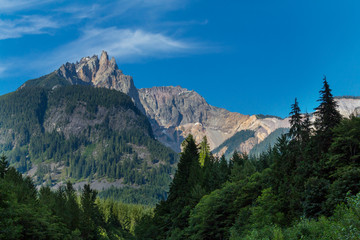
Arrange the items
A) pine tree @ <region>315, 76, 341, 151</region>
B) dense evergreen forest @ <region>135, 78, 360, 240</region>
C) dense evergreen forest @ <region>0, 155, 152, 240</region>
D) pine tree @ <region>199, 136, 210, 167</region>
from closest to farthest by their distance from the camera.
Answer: dense evergreen forest @ <region>135, 78, 360, 240</region> < dense evergreen forest @ <region>0, 155, 152, 240</region> < pine tree @ <region>315, 76, 341, 151</region> < pine tree @ <region>199, 136, 210, 167</region>

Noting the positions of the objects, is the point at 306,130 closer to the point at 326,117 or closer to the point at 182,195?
the point at 326,117

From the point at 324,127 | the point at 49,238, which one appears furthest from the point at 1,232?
the point at 324,127

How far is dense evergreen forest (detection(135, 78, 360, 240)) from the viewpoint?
33.9 m

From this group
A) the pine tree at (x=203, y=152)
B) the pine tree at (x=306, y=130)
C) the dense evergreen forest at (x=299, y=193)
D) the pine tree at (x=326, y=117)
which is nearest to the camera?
the dense evergreen forest at (x=299, y=193)

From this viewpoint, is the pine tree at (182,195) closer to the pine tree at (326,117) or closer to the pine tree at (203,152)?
the pine tree at (203,152)

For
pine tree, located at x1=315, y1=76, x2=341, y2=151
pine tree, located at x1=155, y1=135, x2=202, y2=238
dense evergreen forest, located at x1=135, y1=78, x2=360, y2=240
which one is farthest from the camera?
pine tree, located at x1=155, y1=135, x2=202, y2=238

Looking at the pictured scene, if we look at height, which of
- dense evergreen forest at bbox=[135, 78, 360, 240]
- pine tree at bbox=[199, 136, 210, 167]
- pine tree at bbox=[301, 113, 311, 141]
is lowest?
dense evergreen forest at bbox=[135, 78, 360, 240]

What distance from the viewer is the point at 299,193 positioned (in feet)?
151

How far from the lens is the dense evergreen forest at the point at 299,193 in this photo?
33.9 m

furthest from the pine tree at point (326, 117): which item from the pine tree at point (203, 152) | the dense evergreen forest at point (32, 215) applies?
the pine tree at point (203, 152)

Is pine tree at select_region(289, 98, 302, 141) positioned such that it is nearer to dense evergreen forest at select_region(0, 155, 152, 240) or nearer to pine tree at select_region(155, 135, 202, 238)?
pine tree at select_region(155, 135, 202, 238)

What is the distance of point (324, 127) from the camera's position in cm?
4962

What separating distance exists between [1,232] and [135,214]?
545 feet

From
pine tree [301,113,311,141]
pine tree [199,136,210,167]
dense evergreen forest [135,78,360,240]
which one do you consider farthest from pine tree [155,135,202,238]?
pine tree [301,113,311,141]
